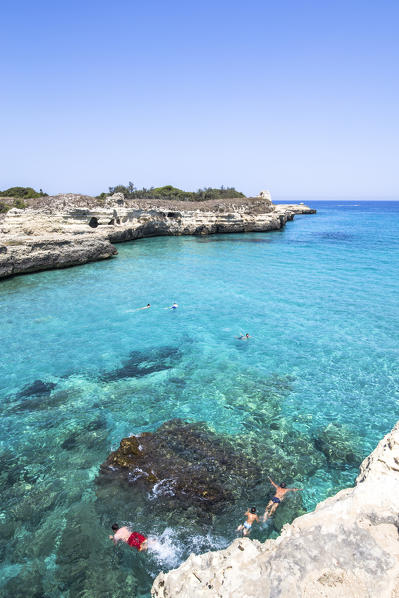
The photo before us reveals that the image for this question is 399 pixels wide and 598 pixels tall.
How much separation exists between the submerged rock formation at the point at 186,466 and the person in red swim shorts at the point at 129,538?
1024mm

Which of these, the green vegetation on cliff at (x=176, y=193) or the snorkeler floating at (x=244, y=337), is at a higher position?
the green vegetation on cliff at (x=176, y=193)

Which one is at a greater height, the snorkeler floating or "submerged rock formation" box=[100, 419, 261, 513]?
the snorkeler floating

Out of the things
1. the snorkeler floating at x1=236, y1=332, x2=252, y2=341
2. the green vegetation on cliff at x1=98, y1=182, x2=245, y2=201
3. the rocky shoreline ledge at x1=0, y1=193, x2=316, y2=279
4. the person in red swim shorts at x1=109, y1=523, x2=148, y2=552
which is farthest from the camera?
the green vegetation on cliff at x1=98, y1=182, x2=245, y2=201

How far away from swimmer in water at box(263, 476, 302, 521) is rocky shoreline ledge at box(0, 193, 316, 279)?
26.1 m

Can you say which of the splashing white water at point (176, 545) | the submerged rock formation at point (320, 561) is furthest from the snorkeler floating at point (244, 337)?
the submerged rock formation at point (320, 561)

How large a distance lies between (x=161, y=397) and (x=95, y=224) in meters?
35.2

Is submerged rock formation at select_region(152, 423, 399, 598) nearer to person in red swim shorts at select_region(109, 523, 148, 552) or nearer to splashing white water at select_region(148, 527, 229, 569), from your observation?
splashing white water at select_region(148, 527, 229, 569)

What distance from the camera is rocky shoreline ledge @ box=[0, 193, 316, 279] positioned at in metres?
28.7

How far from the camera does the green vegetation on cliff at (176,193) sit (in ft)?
235

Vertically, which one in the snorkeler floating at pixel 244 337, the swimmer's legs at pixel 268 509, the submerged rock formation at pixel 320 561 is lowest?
the swimmer's legs at pixel 268 509

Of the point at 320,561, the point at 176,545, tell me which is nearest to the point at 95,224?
the point at 176,545

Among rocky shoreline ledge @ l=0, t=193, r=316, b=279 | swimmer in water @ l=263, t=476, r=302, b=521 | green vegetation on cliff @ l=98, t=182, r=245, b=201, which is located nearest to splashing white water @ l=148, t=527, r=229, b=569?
swimmer in water @ l=263, t=476, r=302, b=521

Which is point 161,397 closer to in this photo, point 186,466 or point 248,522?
point 186,466

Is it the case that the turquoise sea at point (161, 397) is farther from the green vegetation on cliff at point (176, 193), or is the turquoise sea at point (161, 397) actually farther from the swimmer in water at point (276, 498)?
the green vegetation on cliff at point (176, 193)
